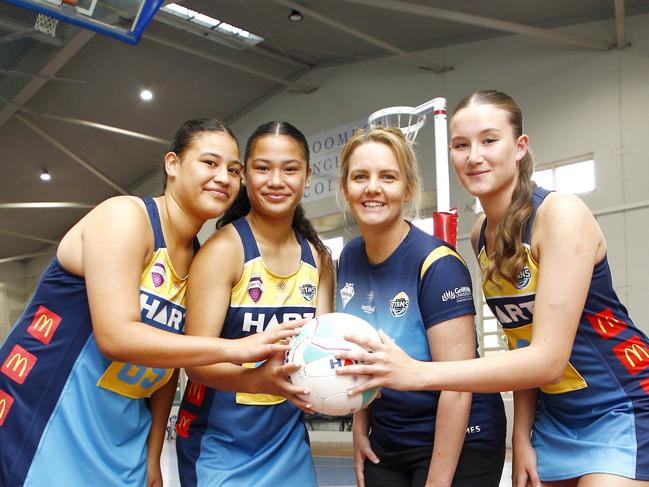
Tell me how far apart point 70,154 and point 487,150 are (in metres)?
14.8

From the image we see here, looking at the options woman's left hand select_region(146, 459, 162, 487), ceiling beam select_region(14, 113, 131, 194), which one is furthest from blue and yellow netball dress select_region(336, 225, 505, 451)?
ceiling beam select_region(14, 113, 131, 194)

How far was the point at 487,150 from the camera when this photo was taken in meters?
2.28

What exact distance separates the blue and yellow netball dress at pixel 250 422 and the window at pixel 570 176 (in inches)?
335

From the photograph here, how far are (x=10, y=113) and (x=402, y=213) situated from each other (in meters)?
13.4

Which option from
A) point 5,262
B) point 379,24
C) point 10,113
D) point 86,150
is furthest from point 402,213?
point 5,262

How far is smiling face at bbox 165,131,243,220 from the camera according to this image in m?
2.45

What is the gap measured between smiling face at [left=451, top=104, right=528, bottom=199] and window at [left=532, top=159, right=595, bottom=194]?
8.34 meters

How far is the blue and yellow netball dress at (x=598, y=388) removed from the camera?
2.11 meters

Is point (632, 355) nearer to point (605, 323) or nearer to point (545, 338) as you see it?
point (605, 323)

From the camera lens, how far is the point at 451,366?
1928 millimetres

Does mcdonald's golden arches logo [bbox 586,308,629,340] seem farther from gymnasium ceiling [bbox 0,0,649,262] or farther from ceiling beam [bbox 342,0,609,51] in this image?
ceiling beam [bbox 342,0,609,51]

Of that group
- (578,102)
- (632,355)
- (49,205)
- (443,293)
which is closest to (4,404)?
(443,293)

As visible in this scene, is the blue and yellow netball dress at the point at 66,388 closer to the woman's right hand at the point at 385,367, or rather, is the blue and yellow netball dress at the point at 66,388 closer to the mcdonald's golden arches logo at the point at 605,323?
the woman's right hand at the point at 385,367

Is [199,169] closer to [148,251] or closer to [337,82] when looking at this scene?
[148,251]
